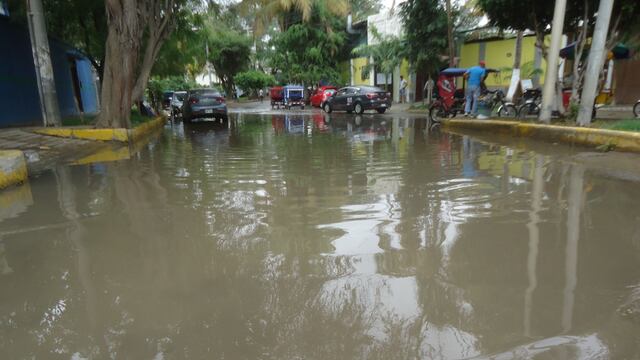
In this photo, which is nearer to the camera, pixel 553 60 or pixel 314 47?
pixel 553 60

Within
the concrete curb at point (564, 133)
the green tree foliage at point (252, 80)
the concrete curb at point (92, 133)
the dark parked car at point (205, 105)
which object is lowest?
the concrete curb at point (564, 133)

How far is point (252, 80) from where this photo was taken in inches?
1817

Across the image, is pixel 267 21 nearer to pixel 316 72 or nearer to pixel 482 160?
pixel 316 72

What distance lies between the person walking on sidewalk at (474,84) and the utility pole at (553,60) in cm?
332

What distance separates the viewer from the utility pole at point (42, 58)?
1059 centimetres

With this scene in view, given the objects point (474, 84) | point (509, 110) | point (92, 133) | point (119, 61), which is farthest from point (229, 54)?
point (92, 133)

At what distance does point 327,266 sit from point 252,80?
1750 inches

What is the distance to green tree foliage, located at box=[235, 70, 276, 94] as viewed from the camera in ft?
150

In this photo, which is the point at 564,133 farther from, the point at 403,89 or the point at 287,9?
the point at 287,9

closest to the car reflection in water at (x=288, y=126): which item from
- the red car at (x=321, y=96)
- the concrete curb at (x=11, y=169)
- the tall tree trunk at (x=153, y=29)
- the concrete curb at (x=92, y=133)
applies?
the tall tree trunk at (x=153, y=29)

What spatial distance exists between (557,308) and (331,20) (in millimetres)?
31563

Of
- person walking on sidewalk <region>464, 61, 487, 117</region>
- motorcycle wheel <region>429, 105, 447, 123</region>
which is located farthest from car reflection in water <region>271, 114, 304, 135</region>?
person walking on sidewalk <region>464, 61, 487, 117</region>

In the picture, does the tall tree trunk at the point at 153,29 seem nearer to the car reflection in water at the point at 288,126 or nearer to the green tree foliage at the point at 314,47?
the car reflection in water at the point at 288,126

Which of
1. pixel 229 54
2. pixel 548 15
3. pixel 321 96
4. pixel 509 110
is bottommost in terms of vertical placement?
pixel 509 110
